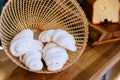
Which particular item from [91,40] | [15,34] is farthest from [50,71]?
[91,40]

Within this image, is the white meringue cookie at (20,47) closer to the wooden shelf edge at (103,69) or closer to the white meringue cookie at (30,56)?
the white meringue cookie at (30,56)

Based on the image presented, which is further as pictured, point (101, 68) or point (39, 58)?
point (101, 68)

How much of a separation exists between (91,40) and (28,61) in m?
0.33

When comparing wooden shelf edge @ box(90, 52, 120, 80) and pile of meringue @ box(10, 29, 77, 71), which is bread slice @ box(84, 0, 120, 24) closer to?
wooden shelf edge @ box(90, 52, 120, 80)

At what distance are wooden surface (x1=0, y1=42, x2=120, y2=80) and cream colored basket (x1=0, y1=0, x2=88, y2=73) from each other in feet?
0.14

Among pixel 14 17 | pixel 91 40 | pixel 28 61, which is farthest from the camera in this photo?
pixel 91 40

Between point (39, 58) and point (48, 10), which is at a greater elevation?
point (48, 10)

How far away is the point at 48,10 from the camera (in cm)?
76

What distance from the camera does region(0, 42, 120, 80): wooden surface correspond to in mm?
693

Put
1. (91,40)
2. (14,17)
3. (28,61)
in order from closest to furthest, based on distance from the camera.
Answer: (28,61), (14,17), (91,40)

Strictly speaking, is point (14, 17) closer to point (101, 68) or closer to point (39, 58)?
point (39, 58)

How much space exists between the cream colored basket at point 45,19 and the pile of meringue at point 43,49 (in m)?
0.04

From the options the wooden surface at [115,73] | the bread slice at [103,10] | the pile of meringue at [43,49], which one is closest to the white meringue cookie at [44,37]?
the pile of meringue at [43,49]

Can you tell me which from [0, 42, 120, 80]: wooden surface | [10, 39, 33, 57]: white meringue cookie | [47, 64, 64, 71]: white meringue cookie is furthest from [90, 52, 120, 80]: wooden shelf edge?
[10, 39, 33, 57]: white meringue cookie
